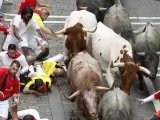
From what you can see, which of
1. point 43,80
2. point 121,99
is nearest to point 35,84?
point 43,80

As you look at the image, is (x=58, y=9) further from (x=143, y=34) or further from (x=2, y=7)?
(x=143, y=34)

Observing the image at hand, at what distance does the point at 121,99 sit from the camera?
48.4ft

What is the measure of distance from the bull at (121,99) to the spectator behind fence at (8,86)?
223cm

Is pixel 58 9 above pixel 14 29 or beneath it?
beneath

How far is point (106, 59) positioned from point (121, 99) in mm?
2625

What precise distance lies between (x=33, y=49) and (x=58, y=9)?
5449mm

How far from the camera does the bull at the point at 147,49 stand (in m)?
17.1

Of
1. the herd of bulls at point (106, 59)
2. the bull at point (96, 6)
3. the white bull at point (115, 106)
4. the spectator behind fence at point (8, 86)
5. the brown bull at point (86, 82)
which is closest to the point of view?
the spectator behind fence at point (8, 86)

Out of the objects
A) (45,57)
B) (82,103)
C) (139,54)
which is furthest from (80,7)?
(82,103)

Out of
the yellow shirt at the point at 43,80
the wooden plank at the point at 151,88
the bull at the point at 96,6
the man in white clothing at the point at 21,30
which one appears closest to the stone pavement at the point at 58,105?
the wooden plank at the point at 151,88

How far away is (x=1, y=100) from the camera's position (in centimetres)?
1421

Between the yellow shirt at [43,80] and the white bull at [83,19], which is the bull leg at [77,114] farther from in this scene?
the white bull at [83,19]

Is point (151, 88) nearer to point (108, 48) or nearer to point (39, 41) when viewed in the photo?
point (108, 48)

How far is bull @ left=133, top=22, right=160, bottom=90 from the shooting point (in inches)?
675
